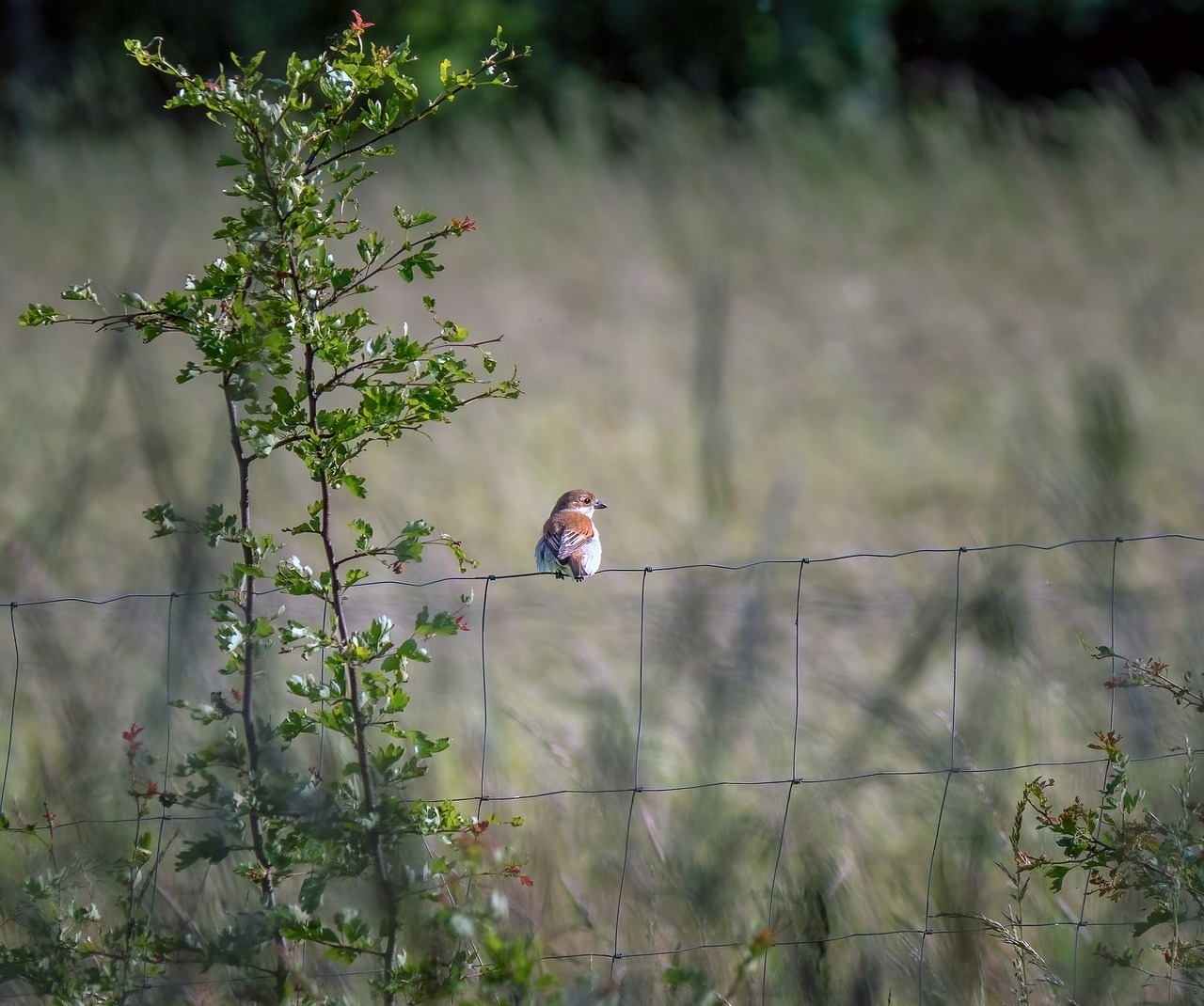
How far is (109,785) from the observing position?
90.7 inches

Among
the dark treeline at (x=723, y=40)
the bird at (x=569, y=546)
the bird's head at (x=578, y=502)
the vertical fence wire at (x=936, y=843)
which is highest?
the dark treeline at (x=723, y=40)

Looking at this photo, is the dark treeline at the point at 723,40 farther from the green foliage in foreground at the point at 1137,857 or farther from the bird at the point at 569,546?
the green foliage in foreground at the point at 1137,857

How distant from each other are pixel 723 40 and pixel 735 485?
5.85 metres

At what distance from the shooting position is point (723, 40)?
10914 millimetres

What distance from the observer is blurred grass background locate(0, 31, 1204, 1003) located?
2395mm

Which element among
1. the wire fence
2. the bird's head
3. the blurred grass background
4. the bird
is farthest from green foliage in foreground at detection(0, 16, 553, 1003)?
the bird's head

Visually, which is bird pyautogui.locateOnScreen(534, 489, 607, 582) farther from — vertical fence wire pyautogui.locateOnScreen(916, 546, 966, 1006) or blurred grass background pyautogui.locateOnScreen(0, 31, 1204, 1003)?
vertical fence wire pyautogui.locateOnScreen(916, 546, 966, 1006)

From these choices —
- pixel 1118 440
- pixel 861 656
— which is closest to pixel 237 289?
pixel 1118 440

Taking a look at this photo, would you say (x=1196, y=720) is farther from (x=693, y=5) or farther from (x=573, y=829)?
(x=693, y=5)

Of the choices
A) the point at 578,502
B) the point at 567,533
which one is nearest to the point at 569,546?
the point at 567,533

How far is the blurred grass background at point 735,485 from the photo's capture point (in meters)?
2.39

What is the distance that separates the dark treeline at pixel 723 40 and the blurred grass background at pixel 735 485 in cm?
114

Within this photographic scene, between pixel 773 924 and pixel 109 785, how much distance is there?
1273 millimetres

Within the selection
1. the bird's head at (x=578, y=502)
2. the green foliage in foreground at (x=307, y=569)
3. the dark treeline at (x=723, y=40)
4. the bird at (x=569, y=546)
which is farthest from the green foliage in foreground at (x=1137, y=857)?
the dark treeline at (x=723, y=40)
